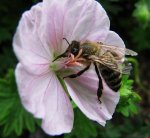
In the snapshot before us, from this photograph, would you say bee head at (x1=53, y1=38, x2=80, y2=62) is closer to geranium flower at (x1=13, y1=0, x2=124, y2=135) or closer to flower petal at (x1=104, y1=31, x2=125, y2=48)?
geranium flower at (x1=13, y1=0, x2=124, y2=135)

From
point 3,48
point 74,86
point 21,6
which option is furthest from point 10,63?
point 74,86

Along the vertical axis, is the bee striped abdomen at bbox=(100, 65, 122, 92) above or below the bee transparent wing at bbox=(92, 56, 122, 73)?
below

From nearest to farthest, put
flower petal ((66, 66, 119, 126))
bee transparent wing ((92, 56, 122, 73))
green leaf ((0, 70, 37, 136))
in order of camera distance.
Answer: bee transparent wing ((92, 56, 122, 73)) → flower petal ((66, 66, 119, 126)) → green leaf ((0, 70, 37, 136))

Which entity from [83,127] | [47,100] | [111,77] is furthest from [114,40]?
[83,127]

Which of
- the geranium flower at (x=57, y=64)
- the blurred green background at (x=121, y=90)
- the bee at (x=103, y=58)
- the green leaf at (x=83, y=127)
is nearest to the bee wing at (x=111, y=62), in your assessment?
the bee at (x=103, y=58)

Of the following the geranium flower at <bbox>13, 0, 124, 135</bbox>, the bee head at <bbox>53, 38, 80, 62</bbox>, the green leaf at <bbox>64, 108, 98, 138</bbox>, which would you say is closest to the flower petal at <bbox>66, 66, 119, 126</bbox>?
the geranium flower at <bbox>13, 0, 124, 135</bbox>

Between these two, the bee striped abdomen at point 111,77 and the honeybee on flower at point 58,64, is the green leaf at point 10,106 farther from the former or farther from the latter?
the bee striped abdomen at point 111,77
